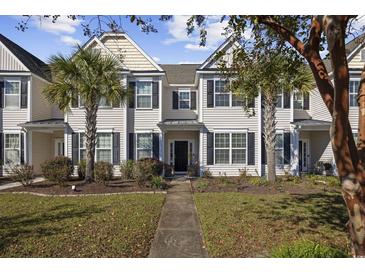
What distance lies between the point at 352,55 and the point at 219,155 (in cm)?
1029

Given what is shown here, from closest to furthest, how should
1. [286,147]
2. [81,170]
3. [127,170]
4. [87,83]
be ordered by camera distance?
[87,83] < [81,170] < [127,170] < [286,147]

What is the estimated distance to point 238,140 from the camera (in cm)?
1683

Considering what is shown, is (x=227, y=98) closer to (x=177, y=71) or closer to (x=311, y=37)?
(x=177, y=71)

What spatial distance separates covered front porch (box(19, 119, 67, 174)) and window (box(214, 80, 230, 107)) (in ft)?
29.8

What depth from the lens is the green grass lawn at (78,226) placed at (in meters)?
5.44

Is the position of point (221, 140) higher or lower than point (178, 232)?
higher

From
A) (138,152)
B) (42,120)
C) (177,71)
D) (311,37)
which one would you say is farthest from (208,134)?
(311,37)

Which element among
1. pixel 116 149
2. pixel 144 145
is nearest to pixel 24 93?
pixel 116 149

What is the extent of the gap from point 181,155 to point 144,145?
109 inches

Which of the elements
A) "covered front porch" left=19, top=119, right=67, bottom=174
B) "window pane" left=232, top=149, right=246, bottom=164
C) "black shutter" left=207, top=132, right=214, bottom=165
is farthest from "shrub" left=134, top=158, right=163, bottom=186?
"covered front porch" left=19, top=119, right=67, bottom=174

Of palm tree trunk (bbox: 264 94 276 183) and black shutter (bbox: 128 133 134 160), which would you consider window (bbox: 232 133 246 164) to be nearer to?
palm tree trunk (bbox: 264 94 276 183)

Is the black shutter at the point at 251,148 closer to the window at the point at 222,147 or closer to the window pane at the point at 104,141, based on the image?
the window at the point at 222,147

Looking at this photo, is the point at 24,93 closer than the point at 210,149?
No

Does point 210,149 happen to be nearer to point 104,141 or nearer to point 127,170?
point 127,170
